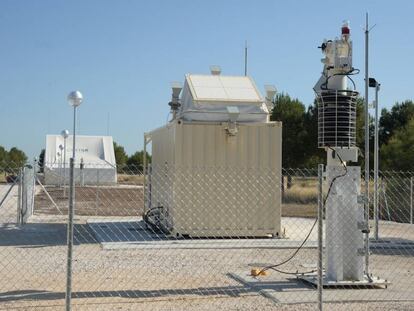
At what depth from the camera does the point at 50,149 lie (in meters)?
46.3

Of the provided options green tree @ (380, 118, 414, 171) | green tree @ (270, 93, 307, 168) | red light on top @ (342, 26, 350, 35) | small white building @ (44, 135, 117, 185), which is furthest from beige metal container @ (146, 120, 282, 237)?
small white building @ (44, 135, 117, 185)

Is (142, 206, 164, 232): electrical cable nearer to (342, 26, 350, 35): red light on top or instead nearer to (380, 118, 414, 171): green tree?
(342, 26, 350, 35): red light on top

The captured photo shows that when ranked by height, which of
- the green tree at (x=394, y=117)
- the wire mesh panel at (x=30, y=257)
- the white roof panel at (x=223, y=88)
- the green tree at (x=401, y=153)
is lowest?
the wire mesh panel at (x=30, y=257)

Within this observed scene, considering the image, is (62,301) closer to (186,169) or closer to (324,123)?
(324,123)

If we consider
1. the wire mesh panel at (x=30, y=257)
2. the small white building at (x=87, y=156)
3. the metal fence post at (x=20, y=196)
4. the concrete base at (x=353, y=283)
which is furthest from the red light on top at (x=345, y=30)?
the small white building at (x=87, y=156)

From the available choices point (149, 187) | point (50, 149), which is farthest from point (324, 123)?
point (50, 149)

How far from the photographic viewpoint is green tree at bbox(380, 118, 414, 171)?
26578 mm

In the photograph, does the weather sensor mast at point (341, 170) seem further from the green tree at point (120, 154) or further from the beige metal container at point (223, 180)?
the green tree at point (120, 154)

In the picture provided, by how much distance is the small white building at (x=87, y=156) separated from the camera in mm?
44969

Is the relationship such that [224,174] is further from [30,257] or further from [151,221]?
[30,257]

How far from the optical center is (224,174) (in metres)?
14.9

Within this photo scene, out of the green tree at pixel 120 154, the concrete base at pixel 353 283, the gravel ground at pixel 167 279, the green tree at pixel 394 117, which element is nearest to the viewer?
the gravel ground at pixel 167 279

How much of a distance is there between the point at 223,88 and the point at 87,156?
1318 inches

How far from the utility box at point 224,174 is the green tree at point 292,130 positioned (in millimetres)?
18521
